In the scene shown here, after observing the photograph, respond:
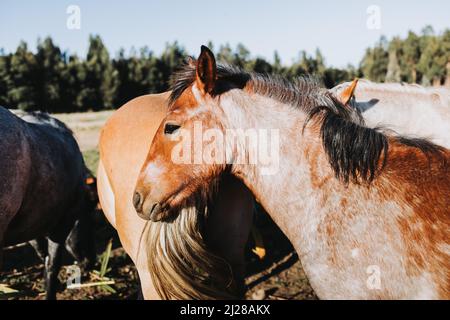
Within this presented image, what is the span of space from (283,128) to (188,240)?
101 cm

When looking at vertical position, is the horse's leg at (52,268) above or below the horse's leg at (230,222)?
below

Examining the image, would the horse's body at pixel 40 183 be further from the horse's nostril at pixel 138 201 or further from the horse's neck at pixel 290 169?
the horse's neck at pixel 290 169

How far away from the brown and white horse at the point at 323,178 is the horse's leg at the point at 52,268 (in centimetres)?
289

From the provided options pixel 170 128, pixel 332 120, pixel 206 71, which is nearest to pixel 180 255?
pixel 170 128

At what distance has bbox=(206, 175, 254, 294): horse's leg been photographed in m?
2.89

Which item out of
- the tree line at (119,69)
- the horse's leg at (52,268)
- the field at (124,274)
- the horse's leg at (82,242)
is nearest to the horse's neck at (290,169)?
the field at (124,274)

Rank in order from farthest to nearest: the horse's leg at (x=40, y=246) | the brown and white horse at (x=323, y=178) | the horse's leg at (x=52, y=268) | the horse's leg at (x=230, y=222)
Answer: the horse's leg at (x=40, y=246) < the horse's leg at (x=52, y=268) < the horse's leg at (x=230, y=222) < the brown and white horse at (x=323, y=178)

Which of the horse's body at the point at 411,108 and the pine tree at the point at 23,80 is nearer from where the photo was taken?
the horse's body at the point at 411,108

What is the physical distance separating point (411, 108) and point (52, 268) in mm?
4589

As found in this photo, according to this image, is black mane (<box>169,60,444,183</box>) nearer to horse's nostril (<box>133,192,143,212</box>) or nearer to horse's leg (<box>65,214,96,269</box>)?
horse's nostril (<box>133,192,143,212</box>)

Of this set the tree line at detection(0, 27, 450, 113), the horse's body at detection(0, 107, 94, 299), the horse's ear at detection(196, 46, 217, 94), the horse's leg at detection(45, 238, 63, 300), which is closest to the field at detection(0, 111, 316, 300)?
the horse's leg at detection(45, 238, 63, 300)

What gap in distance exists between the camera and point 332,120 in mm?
2305

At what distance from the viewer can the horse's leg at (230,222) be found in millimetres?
2891

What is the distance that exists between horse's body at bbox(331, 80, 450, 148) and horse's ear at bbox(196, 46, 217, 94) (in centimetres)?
209
